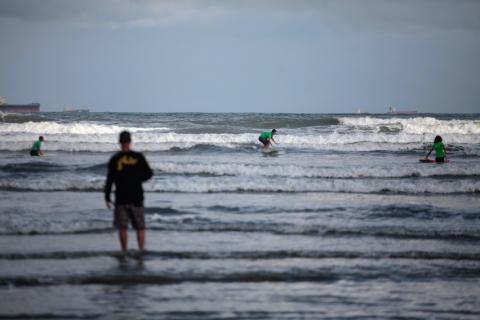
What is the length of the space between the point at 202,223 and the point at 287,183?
530 centimetres

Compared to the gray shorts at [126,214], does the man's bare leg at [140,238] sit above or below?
below

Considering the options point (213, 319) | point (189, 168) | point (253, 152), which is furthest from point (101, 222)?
point (253, 152)

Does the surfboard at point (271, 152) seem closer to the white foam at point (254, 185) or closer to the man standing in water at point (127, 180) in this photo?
the white foam at point (254, 185)

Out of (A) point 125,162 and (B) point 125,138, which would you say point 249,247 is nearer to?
(A) point 125,162

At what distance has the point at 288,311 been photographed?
595cm

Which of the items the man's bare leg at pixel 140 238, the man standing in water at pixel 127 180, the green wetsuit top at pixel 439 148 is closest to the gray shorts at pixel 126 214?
the man standing in water at pixel 127 180

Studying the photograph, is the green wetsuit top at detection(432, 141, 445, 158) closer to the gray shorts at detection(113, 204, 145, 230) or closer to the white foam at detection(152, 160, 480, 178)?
the white foam at detection(152, 160, 480, 178)

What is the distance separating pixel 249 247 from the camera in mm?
8578

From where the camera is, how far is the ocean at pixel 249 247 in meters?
6.16

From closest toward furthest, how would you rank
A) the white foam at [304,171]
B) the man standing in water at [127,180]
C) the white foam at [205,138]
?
1. the man standing in water at [127,180]
2. the white foam at [304,171]
3. the white foam at [205,138]

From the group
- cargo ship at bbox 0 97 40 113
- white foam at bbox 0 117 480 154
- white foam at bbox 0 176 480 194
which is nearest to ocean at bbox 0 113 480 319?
white foam at bbox 0 176 480 194

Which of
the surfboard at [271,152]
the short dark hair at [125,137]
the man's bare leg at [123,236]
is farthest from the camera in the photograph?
the surfboard at [271,152]

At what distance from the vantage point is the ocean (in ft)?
20.2

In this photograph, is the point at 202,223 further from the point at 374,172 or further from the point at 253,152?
the point at 253,152
